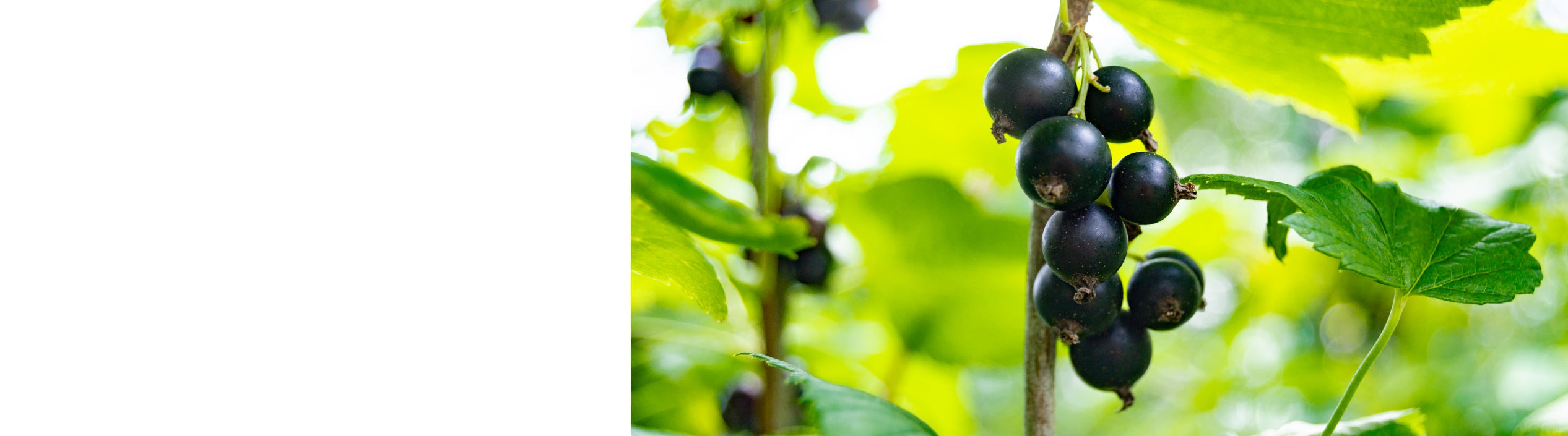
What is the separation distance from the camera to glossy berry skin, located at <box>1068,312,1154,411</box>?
0.45 m

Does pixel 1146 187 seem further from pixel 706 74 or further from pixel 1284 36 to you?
pixel 706 74

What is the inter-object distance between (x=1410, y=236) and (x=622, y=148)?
0.45 meters

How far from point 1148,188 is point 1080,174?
0.13ft

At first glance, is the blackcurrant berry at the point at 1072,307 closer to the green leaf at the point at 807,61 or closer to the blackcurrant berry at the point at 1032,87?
the blackcurrant berry at the point at 1032,87

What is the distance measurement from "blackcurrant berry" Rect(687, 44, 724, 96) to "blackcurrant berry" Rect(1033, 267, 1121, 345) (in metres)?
0.60

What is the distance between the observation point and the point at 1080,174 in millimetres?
345

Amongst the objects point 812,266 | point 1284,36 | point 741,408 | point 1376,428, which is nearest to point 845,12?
point 812,266

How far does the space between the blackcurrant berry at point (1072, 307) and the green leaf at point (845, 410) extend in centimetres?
8

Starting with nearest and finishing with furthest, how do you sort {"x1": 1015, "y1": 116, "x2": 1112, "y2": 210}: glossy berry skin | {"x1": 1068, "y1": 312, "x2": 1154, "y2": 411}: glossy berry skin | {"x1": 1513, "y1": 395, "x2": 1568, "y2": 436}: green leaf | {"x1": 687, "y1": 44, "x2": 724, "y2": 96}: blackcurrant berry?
{"x1": 1015, "y1": 116, "x2": 1112, "y2": 210}: glossy berry skin → {"x1": 1068, "y1": 312, "x2": 1154, "y2": 411}: glossy berry skin → {"x1": 1513, "y1": 395, "x2": 1568, "y2": 436}: green leaf → {"x1": 687, "y1": 44, "x2": 724, "y2": 96}: blackcurrant berry

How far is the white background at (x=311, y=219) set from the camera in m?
0.40

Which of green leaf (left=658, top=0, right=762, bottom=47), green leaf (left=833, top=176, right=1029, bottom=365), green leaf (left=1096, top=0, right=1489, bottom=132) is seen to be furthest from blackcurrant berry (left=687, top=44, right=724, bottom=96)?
green leaf (left=1096, top=0, right=1489, bottom=132)

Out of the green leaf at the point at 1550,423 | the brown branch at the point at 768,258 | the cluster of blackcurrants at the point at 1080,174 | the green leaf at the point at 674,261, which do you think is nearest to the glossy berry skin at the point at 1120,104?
the cluster of blackcurrants at the point at 1080,174

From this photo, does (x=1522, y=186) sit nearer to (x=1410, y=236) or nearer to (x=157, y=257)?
(x=1410, y=236)

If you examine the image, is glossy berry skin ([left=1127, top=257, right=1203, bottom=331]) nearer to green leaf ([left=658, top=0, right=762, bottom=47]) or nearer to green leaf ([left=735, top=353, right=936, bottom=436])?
green leaf ([left=735, top=353, right=936, bottom=436])
